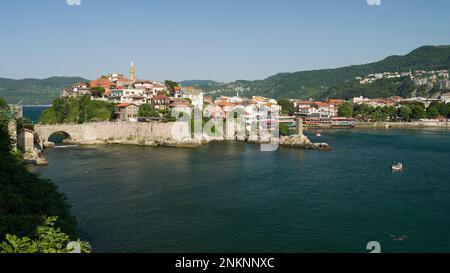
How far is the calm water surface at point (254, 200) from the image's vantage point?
26.9 feet

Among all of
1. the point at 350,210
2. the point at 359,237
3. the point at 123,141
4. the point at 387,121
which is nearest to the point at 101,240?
the point at 359,237

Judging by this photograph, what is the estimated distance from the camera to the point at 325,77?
335ft

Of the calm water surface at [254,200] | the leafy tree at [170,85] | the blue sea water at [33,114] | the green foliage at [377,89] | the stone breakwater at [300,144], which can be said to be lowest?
the calm water surface at [254,200]

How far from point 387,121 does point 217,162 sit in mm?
29071

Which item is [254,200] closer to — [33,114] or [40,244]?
[40,244]

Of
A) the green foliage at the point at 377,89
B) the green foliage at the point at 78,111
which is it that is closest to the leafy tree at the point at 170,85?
the green foliage at the point at 78,111

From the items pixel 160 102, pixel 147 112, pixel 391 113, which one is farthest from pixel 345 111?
pixel 147 112

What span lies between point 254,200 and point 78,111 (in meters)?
19.6

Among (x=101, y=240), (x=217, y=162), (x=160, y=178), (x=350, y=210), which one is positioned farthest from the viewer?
(x=217, y=162)

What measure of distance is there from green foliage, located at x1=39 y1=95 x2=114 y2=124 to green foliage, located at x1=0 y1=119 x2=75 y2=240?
18.5 m

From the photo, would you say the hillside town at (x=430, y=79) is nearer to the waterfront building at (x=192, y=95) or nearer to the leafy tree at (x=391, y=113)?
the leafy tree at (x=391, y=113)

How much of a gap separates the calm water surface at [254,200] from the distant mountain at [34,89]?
61169mm

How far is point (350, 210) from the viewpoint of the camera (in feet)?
33.6
